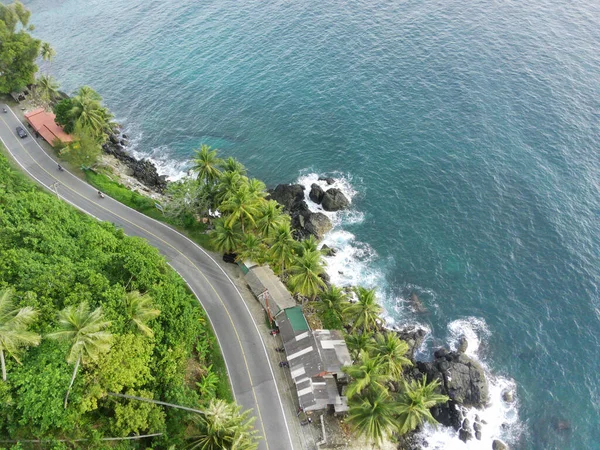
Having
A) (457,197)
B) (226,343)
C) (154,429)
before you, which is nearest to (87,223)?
(226,343)

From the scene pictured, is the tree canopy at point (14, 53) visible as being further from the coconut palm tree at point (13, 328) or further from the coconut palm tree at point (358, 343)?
the coconut palm tree at point (358, 343)

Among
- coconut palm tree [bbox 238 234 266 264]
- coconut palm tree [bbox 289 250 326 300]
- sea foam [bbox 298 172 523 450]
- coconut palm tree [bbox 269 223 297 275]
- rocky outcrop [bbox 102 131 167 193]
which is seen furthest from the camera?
rocky outcrop [bbox 102 131 167 193]

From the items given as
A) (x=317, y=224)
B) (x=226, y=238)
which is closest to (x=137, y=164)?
(x=226, y=238)

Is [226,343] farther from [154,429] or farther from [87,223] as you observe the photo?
[87,223]

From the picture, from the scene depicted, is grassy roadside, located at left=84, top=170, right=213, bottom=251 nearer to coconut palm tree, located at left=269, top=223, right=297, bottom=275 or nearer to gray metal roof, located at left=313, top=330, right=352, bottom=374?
coconut palm tree, located at left=269, top=223, right=297, bottom=275

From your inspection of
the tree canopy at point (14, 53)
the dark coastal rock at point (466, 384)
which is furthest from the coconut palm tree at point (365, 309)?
the tree canopy at point (14, 53)

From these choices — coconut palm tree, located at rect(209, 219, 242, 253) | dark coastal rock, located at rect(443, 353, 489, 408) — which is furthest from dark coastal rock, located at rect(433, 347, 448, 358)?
coconut palm tree, located at rect(209, 219, 242, 253)
